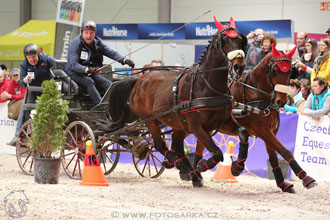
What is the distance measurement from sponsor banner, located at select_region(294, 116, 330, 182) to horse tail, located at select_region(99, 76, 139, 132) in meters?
2.80

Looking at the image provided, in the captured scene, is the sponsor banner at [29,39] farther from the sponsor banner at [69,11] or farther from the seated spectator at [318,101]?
the seated spectator at [318,101]

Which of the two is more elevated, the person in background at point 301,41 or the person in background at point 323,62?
the person in background at point 301,41

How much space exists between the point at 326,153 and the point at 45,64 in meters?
4.87

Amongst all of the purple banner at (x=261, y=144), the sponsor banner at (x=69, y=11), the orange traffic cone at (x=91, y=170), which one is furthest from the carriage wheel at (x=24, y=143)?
the sponsor banner at (x=69, y=11)

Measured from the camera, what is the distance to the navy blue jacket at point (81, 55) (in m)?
8.95

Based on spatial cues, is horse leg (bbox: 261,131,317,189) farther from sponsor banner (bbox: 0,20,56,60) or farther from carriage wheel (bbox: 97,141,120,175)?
sponsor banner (bbox: 0,20,56,60)

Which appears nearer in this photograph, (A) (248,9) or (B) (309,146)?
(B) (309,146)

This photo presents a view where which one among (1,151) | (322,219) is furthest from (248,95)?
(1,151)

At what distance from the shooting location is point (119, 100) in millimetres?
8875

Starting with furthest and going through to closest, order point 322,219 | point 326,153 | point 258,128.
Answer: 1. point 326,153
2. point 258,128
3. point 322,219

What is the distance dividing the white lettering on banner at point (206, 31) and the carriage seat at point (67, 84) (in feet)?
21.8

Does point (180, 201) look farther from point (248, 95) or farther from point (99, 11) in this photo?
point (99, 11)

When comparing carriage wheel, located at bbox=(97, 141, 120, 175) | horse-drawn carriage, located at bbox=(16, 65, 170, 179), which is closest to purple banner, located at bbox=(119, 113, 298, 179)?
horse-drawn carriage, located at bbox=(16, 65, 170, 179)

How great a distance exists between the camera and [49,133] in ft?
26.5
